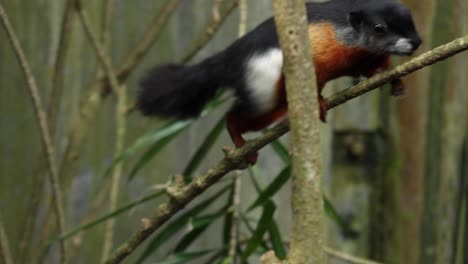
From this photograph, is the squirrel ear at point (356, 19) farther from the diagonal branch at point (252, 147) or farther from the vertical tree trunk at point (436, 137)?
the vertical tree trunk at point (436, 137)

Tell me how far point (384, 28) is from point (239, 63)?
0.23 m

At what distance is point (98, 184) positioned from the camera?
82.6 inches

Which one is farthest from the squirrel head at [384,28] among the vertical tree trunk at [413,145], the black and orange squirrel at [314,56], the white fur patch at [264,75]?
the vertical tree trunk at [413,145]

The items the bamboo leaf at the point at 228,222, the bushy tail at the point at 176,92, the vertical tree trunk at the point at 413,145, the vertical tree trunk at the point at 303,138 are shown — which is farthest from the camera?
the vertical tree trunk at the point at 413,145

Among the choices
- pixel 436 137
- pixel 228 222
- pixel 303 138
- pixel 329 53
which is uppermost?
pixel 303 138

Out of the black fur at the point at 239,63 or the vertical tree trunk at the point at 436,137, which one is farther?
the vertical tree trunk at the point at 436,137

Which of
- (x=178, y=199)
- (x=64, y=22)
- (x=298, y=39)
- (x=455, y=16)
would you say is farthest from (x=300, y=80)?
(x=455, y=16)

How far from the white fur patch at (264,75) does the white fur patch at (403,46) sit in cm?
18

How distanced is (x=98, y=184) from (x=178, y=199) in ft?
2.99

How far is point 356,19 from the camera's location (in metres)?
1.37


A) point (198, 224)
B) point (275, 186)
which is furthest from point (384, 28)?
point (198, 224)

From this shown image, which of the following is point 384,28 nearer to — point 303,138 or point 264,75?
point 264,75

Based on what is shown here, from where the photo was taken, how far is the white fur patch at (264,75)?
135 centimetres

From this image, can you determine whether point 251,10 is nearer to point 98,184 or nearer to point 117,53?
point 117,53
